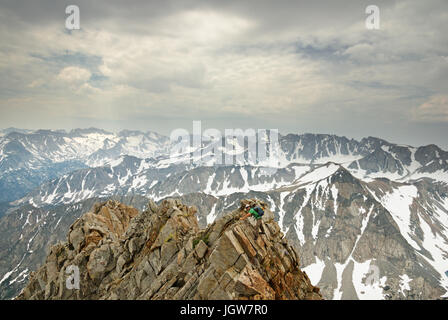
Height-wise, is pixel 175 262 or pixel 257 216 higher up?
pixel 257 216

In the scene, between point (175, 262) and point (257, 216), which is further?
point (175, 262)

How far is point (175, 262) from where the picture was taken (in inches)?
1152

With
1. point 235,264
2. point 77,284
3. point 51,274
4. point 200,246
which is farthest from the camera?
point 51,274

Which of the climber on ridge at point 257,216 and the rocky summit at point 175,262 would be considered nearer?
the rocky summit at point 175,262

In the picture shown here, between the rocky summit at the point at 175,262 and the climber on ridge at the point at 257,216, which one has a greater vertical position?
the climber on ridge at the point at 257,216

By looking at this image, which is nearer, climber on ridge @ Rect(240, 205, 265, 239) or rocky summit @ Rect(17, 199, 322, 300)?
rocky summit @ Rect(17, 199, 322, 300)

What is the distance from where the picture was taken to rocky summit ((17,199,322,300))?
957 inches

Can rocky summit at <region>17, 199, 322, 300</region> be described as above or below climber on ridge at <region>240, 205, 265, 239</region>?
below

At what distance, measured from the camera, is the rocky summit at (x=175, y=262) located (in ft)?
79.7
